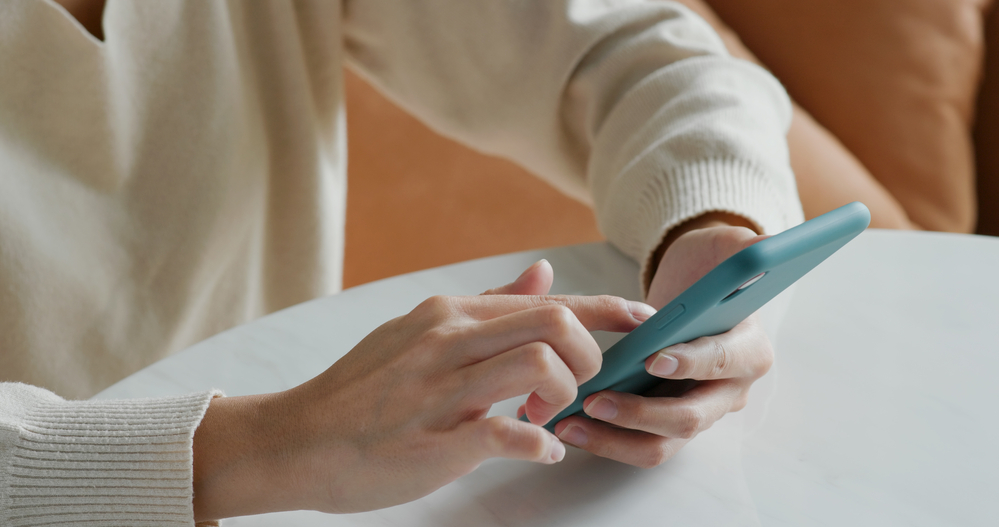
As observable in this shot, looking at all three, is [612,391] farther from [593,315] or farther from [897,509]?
[897,509]

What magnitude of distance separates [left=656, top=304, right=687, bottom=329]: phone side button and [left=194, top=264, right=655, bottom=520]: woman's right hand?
3cm

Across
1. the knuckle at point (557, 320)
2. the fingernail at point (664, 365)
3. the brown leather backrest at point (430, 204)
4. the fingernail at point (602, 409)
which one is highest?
the knuckle at point (557, 320)

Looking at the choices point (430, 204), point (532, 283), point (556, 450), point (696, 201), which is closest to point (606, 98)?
point (696, 201)

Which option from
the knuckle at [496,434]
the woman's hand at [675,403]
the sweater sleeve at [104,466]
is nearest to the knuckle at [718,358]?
the woman's hand at [675,403]

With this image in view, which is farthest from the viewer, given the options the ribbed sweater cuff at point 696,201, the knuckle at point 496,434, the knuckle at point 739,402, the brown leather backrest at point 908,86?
the brown leather backrest at point 908,86

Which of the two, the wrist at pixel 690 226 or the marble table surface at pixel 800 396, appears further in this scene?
the wrist at pixel 690 226

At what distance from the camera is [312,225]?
0.77 m

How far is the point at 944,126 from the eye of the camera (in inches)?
47.0

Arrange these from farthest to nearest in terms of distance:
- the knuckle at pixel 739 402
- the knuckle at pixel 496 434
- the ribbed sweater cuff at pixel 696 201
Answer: the ribbed sweater cuff at pixel 696 201, the knuckle at pixel 739 402, the knuckle at pixel 496 434

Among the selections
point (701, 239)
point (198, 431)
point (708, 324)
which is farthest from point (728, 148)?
point (198, 431)

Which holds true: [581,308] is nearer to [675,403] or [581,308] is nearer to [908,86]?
[675,403]

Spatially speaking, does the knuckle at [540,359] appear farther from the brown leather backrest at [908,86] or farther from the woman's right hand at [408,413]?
the brown leather backrest at [908,86]

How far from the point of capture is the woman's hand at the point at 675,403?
1.04 ft

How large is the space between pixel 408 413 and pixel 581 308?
0.10 m
